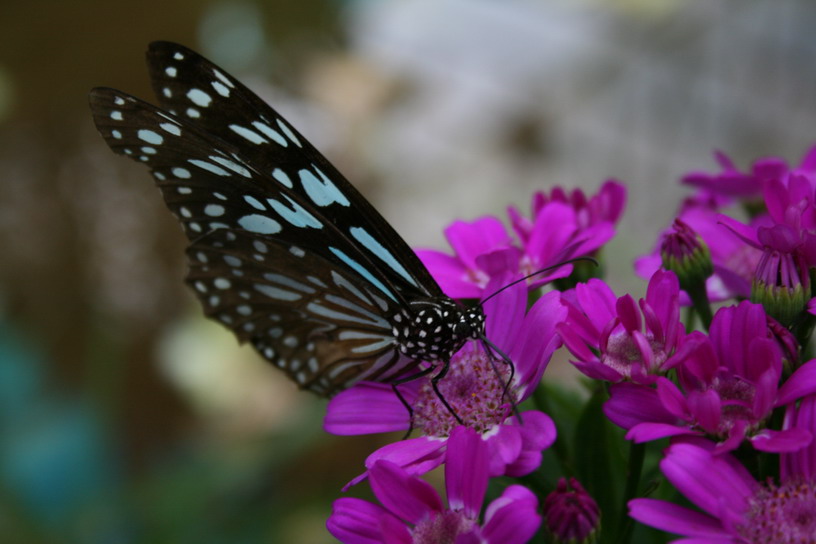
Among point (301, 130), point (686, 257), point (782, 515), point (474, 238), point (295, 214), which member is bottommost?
point (782, 515)

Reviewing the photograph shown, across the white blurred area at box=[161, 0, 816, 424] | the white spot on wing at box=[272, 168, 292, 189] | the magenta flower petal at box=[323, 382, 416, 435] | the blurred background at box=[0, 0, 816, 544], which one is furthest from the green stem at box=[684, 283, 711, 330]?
the white blurred area at box=[161, 0, 816, 424]

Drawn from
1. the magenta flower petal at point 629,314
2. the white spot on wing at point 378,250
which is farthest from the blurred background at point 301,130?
the magenta flower petal at point 629,314

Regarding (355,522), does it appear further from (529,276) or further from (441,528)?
(529,276)

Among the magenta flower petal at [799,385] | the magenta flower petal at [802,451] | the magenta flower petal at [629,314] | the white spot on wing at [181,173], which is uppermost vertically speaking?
the white spot on wing at [181,173]

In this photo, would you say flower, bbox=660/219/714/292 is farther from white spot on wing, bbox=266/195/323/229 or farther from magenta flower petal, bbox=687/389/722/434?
white spot on wing, bbox=266/195/323/229

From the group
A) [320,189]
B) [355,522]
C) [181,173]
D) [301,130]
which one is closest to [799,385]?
[355,522]

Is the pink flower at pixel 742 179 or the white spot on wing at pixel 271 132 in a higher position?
the white spot on wing at pixel 271 132

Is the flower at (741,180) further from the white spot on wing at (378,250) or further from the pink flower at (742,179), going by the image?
the white spot on wing at (378,250)
